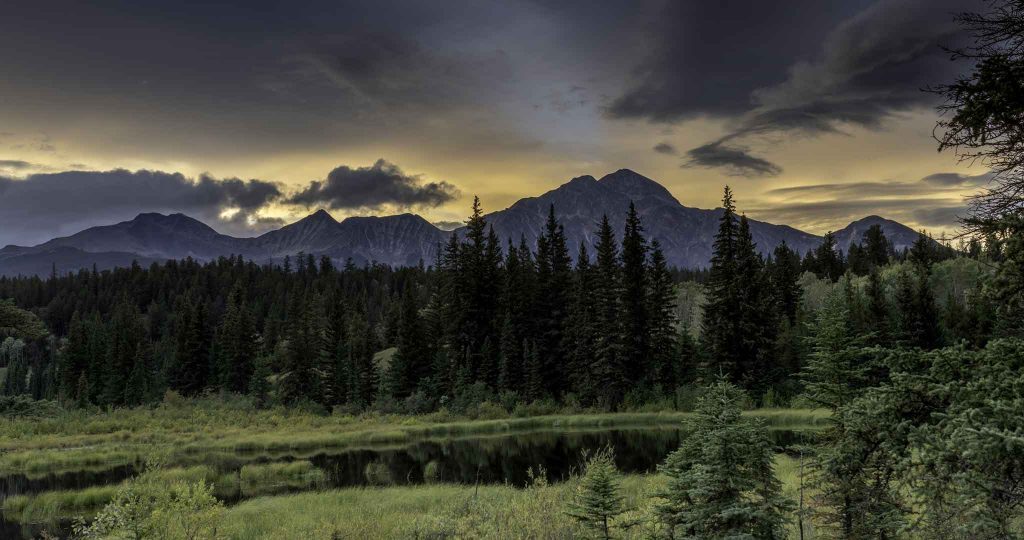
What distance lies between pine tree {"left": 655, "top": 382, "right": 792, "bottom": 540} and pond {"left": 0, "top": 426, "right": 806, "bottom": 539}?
1531cm

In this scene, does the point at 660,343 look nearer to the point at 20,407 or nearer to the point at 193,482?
the point at 193,482

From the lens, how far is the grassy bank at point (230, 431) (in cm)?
3622

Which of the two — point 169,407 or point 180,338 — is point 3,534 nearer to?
point 169,407

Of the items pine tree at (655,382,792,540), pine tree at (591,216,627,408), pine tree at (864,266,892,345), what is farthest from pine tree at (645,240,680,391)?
pine tree at (655,382,792,540)

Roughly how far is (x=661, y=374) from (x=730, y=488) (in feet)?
169

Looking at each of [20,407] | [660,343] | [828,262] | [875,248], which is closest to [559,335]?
[660,343]

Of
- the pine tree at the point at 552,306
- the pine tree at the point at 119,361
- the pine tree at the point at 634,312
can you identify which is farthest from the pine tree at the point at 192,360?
the pine tree at the point at 634,312

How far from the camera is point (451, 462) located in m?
33.5

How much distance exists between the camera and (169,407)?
214 feet

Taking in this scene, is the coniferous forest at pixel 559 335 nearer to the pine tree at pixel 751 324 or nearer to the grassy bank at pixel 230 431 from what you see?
the pine tree at pixel 751 324

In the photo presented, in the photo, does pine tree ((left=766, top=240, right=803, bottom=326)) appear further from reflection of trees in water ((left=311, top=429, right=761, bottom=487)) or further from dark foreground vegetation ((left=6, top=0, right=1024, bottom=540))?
reflection of trees in water ((left=311, top=429, right=761, bottom=487))

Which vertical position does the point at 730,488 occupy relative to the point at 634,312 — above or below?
below

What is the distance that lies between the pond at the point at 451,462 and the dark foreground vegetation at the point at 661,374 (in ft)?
8.74

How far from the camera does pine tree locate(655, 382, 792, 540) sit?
812 cm
